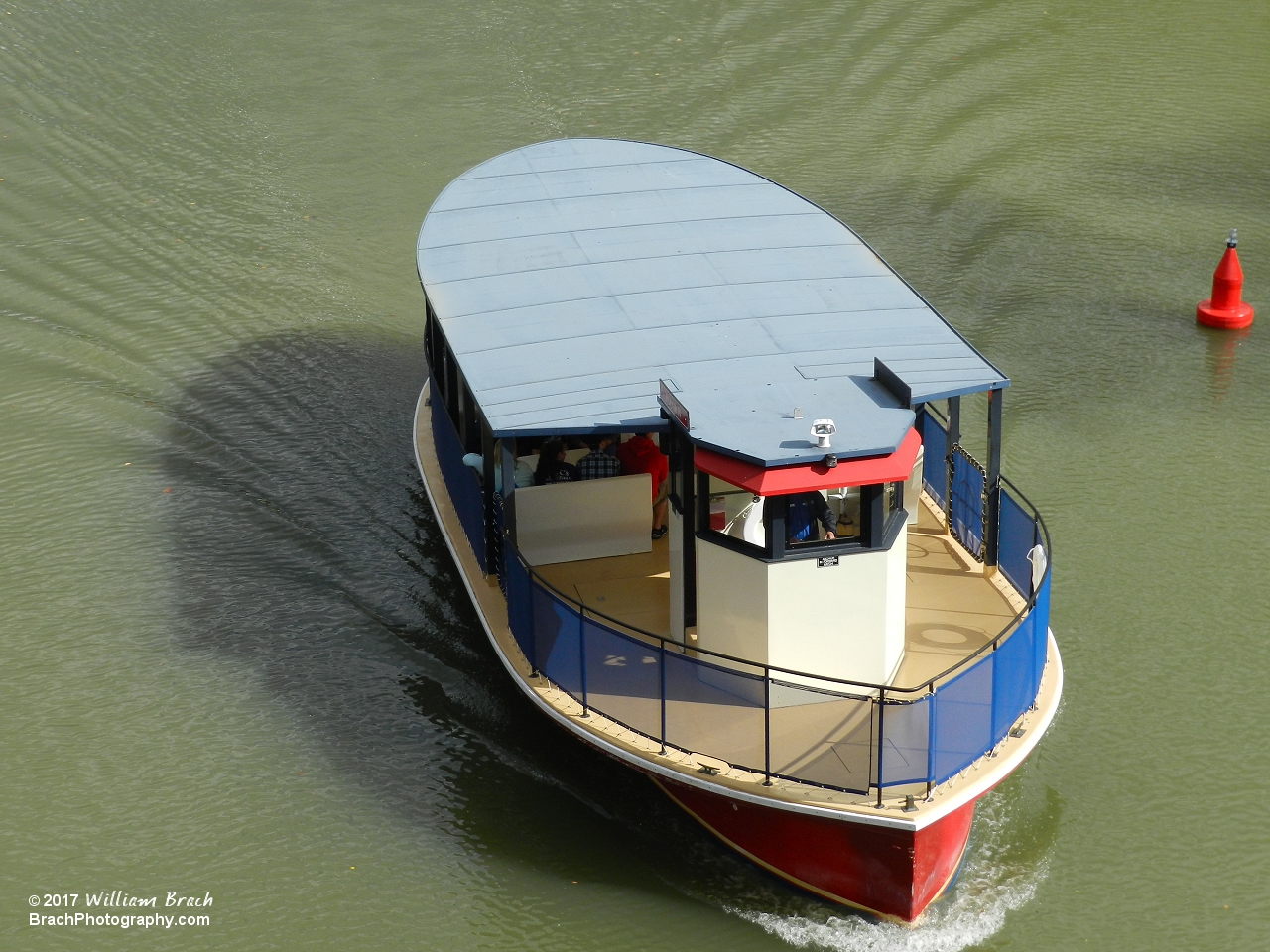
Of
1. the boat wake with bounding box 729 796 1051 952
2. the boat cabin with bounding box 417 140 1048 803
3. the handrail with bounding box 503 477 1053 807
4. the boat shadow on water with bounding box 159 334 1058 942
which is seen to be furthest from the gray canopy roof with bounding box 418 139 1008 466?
the boat wake with bounding box 729 796 1051 952

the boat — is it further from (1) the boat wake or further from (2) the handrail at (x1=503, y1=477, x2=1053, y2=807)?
(1) the boat wake

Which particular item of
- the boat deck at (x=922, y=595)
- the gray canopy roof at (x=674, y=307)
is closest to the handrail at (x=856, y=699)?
the boat deck at (x=922, y=595)

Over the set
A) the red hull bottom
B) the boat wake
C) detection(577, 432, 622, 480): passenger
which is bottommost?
the boat wake

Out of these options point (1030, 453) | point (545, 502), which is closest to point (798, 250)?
point (545, 502)

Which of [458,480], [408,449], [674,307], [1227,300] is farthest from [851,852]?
[1227,300]

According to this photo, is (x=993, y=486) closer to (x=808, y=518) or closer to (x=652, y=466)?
(x=808, y=518)
